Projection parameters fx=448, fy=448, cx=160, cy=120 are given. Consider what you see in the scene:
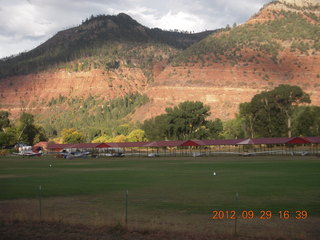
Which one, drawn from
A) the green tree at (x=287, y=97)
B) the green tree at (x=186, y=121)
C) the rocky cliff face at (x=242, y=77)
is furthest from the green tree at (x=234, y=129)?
the rocky cliff face at (x=242, y=77)

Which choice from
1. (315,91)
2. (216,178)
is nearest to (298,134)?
(315,91)

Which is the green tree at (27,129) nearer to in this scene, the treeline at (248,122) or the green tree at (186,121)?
the treeline at (248,122)

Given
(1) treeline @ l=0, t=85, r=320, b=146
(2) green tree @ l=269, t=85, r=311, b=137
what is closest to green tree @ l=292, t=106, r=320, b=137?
(1) treeline @ l=0, t=85, r=320, b=146

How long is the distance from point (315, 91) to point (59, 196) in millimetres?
164034

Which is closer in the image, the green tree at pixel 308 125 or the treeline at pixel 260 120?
the green tree at pixel 308 125

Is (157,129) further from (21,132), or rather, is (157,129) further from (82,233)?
(82,233)

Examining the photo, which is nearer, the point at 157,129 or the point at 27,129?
the point at 157,129

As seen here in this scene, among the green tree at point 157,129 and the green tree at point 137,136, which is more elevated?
the green tree at point 157,129

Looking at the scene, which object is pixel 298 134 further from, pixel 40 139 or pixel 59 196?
pixel 40 139
